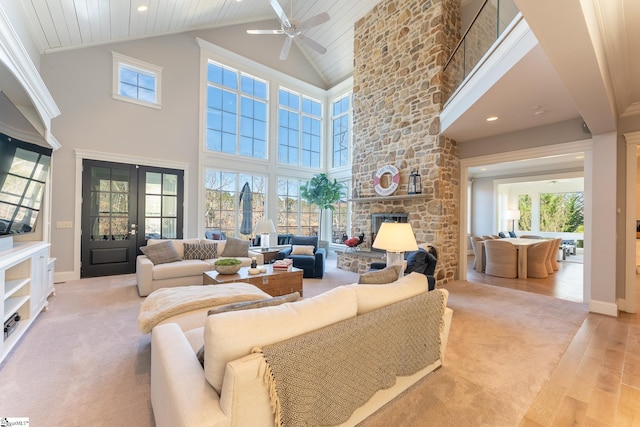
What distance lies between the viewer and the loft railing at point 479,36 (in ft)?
10.9

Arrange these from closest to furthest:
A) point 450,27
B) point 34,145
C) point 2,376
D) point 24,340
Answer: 1. point 2,376
2. point 24,340
3. point 34,145
4. point 450,27

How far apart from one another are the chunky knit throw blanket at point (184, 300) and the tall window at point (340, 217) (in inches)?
227

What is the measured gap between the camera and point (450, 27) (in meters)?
5.11

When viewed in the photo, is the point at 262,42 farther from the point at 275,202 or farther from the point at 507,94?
the point at 507,94

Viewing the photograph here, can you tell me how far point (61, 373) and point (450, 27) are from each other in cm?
710

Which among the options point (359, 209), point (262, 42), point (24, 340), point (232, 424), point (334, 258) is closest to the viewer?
point (232, 424)

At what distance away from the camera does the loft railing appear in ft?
10.9

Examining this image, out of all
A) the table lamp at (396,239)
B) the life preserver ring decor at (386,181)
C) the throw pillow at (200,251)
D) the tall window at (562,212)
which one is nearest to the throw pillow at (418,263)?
the table lamp at (396,239)

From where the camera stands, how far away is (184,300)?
244 cm

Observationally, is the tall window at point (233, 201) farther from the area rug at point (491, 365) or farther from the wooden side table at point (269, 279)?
the area rug at point (491, 365)

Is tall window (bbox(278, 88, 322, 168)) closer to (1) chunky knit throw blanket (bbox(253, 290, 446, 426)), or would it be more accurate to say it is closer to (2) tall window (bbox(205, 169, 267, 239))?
(2) tall window (bbox(205, 169, 267, 239))

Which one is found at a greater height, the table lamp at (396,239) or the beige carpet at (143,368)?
the table lamp at (396,239)

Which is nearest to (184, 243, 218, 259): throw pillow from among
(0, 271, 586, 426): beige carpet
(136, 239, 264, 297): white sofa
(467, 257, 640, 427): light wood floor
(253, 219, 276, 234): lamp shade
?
(136, 239, 264, 297): white sofa

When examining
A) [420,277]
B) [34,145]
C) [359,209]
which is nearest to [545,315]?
[420,277]
